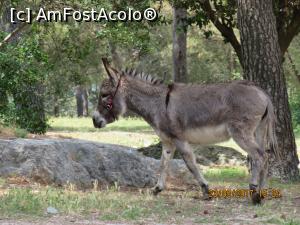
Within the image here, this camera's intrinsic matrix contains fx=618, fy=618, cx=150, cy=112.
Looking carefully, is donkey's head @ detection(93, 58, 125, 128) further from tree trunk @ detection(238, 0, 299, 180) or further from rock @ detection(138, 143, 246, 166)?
rock @ detection(138, 143, 246, 166)

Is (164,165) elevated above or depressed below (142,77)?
below

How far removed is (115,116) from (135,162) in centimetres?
126

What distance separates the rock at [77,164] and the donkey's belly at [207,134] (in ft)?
6.12

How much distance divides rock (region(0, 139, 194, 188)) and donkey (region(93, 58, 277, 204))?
0.87 metres

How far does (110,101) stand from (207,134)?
6.07 feet

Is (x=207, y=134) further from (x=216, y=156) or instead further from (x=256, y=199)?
(x=216, y=156)

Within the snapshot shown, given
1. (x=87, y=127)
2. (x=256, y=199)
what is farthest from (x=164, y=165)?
(x=87, y=127)

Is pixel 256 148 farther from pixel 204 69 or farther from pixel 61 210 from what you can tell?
pixel 204 69

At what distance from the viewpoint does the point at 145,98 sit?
34.2 feet

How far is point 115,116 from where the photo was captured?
1069 centimetres

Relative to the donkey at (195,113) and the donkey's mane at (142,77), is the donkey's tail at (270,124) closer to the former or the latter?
the donkey at (195,113)

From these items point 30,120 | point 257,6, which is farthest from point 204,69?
point 257,6

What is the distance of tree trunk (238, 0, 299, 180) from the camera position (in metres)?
12.9

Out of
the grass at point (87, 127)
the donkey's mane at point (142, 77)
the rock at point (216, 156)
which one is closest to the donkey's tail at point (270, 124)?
the donkey's mane at point (142, 77)
